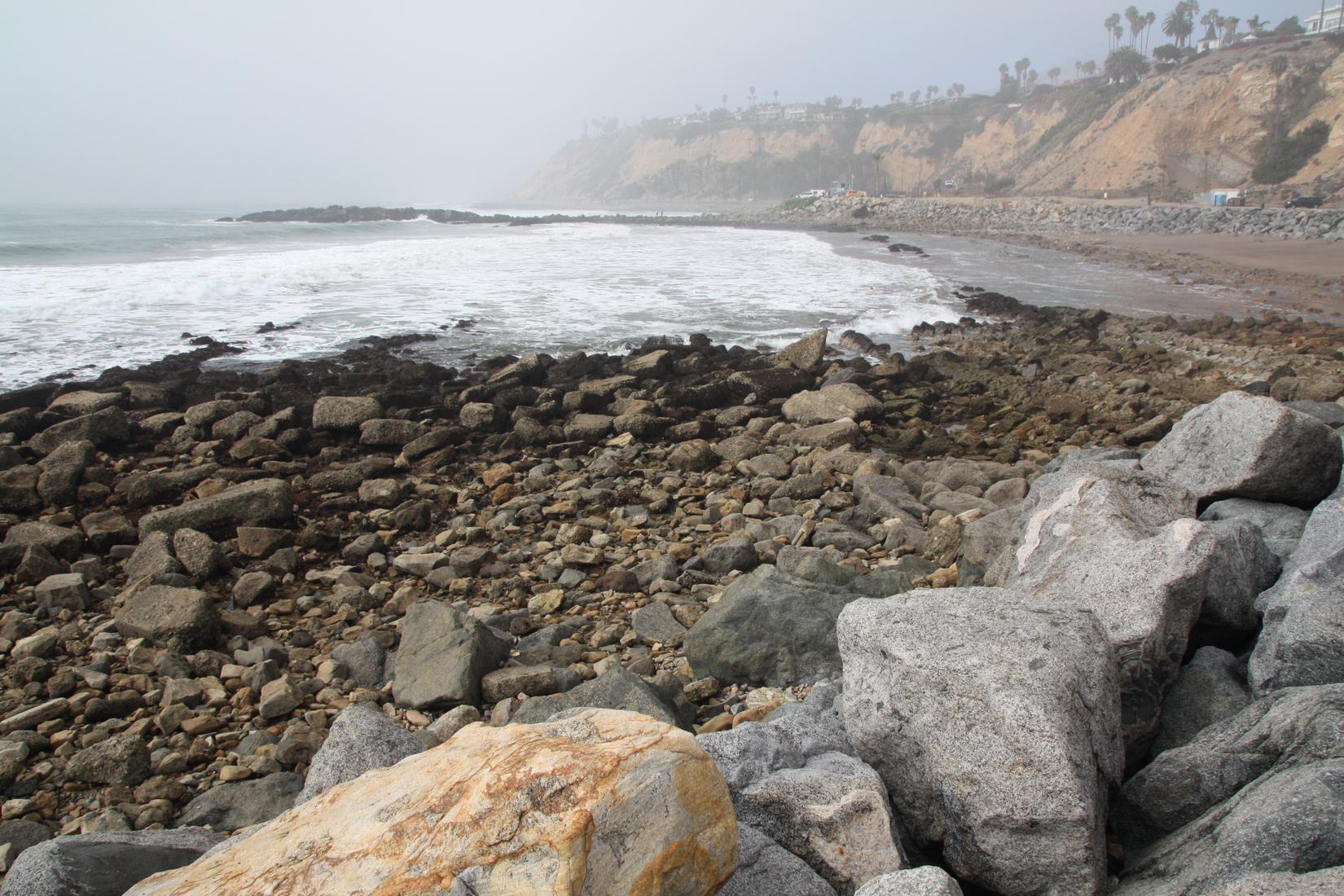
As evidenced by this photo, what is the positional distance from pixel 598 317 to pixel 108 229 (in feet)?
128

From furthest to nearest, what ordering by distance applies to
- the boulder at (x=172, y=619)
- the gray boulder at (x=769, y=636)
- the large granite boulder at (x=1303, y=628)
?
the boulder at (x=172, y=619), the gray boulder at (x=769, y=636), the large granite boulder at (x=1303, y=628)

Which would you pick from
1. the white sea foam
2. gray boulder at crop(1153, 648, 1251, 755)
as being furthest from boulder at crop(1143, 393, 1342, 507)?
the white sea foam

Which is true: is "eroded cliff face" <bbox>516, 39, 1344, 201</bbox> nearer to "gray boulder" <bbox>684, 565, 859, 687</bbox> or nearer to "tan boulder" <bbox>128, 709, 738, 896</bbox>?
"gray boulder" <bbox>684, 565, 859, 687</bbox>

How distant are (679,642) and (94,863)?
3.09m

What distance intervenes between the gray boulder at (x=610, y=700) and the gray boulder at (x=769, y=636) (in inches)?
25.1

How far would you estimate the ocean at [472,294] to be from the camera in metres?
15.3

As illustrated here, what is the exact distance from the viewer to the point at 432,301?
20281 millimetres

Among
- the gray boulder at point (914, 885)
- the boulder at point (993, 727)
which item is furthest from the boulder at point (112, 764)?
the gray boulder at point (914, 885)

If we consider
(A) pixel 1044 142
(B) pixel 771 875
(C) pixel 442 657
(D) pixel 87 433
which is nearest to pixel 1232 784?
(B) pixel 771 875

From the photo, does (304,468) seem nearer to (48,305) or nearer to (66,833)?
(66,833)

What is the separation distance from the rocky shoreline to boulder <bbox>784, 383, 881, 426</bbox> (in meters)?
0.05

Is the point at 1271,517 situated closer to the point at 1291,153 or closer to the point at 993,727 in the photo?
the point at 993,727

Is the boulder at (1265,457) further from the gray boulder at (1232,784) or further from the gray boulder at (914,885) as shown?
the gray boulder at (914,885)

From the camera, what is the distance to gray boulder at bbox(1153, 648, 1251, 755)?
2.80 metres
